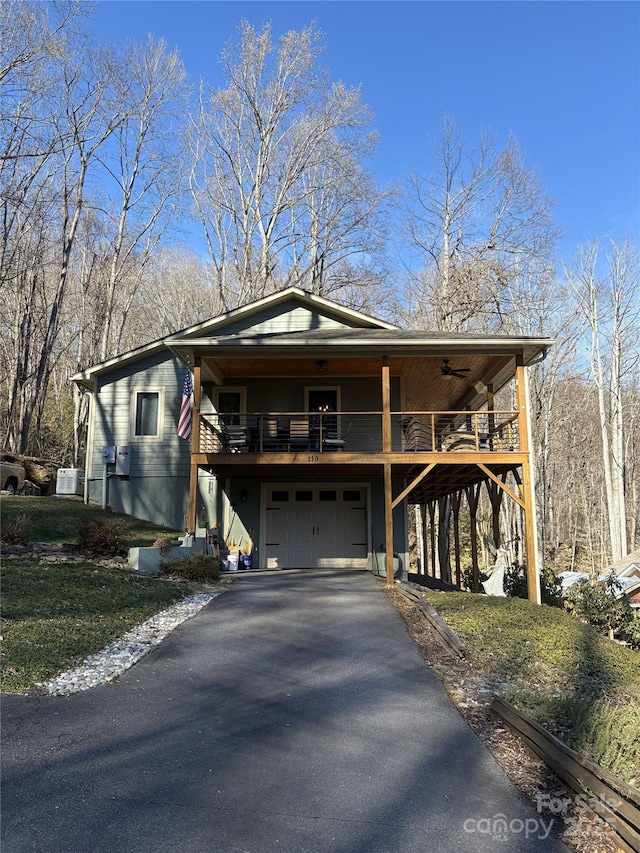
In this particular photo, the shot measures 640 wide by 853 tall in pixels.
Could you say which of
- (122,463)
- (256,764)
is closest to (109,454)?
(122,463)

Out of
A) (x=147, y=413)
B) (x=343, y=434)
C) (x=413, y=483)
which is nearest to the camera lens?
(x=413, y=483)

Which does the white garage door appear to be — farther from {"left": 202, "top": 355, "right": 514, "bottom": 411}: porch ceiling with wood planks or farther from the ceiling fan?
the ceiling fan

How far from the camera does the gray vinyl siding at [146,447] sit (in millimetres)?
17031

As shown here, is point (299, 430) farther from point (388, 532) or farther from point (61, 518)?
point (61, 518)

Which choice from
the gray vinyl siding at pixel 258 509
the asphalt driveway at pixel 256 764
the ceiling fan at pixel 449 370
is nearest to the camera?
the asphalt driveway at pixel 256 764

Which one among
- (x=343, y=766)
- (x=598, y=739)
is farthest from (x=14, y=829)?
(x=598, y=739)

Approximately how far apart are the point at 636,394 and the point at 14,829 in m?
34.4

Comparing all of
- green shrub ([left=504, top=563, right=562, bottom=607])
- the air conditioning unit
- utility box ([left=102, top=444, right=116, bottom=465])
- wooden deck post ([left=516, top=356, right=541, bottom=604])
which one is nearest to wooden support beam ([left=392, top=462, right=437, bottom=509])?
wooden deck post ([left=516, top=356, right=541, bottom=604])

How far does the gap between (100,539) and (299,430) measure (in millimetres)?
4997

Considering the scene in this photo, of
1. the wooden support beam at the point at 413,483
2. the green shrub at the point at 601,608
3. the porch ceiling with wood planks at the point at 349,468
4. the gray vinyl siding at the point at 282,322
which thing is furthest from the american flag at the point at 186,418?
the green shrub at the point at 601,608

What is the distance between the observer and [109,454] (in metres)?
17.0

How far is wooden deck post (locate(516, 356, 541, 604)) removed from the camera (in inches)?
485

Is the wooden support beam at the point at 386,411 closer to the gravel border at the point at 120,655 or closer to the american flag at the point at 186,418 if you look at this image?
the american flag at the point at 186,418

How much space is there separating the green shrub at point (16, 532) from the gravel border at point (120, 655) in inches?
170
